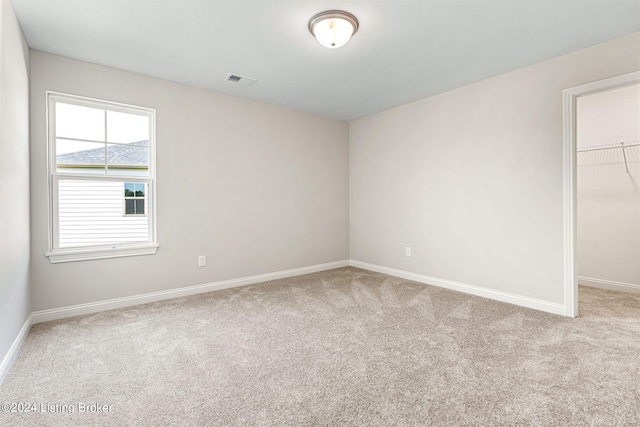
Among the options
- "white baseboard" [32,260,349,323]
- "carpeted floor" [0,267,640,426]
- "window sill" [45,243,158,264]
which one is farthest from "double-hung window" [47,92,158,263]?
"carpeted floor" [0,267,640,426]

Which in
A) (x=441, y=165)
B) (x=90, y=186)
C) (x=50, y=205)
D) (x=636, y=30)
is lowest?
(x=50, y=205)

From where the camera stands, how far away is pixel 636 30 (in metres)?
2.54

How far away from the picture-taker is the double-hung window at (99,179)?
2992 millimetres

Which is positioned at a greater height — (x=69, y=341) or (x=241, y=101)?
(x=241, y=101)

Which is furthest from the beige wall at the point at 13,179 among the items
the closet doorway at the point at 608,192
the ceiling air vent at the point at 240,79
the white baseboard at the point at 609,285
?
the white baseboard at the point at 609,285

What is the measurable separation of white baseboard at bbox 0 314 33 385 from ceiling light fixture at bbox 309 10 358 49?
3066mm

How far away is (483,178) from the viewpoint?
3.60 metres

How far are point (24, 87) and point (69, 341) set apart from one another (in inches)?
82.7

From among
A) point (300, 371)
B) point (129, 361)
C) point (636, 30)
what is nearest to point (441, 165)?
point (636, 30)

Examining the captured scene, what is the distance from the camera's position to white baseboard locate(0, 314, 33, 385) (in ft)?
6.38

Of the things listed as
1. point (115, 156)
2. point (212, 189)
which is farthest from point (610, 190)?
point (115, 156)

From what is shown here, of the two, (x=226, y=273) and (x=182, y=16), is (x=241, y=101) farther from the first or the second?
(x=226, y=273)

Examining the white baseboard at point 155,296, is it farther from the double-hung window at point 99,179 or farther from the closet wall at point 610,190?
the closet wall at point 610,190

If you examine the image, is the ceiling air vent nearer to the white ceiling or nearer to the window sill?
the white ceiling
